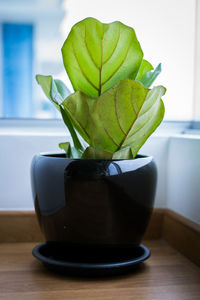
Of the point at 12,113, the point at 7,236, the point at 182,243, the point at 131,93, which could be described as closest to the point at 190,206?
the point at 182,243

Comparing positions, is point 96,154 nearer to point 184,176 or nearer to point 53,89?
point 53,89

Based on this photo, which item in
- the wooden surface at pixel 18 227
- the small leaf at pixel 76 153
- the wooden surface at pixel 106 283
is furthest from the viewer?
the wooden surface at pixel 18 227

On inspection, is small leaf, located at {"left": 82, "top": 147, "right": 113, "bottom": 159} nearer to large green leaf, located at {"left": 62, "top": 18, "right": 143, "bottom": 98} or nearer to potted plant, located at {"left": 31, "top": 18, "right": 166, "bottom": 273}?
potted plant, located at {"left": 31, "top": 18, "right": 166, "bottom": 273}

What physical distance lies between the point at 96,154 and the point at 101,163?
0.11 ft

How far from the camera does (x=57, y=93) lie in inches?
28.9

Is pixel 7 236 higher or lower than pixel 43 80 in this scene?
lower

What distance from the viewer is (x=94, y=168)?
27.0 inches

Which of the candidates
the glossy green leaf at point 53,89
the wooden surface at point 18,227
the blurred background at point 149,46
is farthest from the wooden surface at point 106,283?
the blurred background at point 149,46

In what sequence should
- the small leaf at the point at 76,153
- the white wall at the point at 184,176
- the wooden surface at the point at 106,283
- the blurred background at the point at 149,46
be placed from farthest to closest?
1. the blurred background at the point at 149,46
2. the white wall at the point at 184,176
3. the small leaf at the point at 76,153
4. the wooden surface at the point at 106,283

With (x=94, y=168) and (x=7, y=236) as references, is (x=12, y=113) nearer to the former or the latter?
(x=7, y=236)

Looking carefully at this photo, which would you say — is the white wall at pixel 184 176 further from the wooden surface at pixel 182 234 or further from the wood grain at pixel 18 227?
the wood grain at pixel 18 227

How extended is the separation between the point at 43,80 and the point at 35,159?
0.55 ft

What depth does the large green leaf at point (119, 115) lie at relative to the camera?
66 cm

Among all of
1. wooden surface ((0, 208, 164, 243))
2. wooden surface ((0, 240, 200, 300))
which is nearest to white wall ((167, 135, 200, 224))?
wooden surface ((0, 240, 200, 300))
